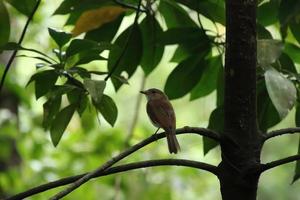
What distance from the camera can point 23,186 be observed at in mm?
4047

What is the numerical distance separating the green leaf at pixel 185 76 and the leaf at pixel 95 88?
0.55 m

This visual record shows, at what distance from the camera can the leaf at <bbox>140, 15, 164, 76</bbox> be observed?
6.24 ft

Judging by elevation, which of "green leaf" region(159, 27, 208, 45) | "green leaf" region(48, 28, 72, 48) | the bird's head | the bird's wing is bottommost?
the bird's wing

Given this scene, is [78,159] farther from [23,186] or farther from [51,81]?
[51,81]

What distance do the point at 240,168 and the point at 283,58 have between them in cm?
51

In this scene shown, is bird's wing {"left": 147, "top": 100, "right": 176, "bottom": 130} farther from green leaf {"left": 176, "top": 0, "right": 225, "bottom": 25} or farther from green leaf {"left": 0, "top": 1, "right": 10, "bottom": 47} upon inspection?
green leaf {"left": 0, "top": 1, "right": 10, "bottom": 47}

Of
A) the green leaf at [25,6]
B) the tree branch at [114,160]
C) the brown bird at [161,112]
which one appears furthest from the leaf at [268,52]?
the brown bird at [161,112]

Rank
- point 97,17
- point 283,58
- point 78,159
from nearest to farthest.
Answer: point 283,58, point 97,17, point 78,159

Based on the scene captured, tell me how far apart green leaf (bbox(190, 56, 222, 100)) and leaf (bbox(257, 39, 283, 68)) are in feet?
2.03

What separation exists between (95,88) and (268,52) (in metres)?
0.37

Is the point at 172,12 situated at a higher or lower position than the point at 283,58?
higher

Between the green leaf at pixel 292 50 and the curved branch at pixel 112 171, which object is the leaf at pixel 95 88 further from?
the green leaf at pixel 292 50

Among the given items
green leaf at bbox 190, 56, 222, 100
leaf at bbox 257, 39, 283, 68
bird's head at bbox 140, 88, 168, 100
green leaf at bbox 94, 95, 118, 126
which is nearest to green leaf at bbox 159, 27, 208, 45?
green leaf at bbox 190, 56, 222, 100

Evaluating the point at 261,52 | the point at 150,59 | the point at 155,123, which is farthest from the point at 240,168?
the point at 155,123
